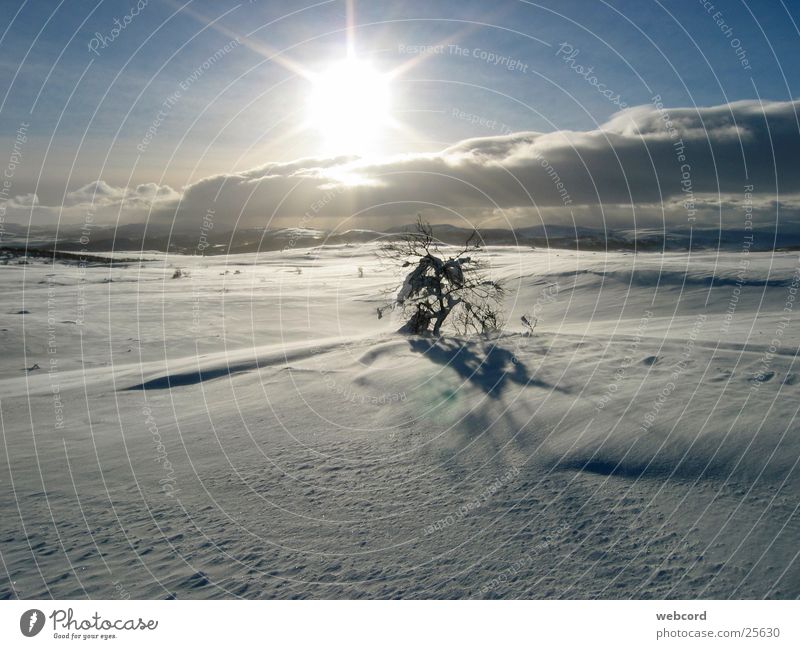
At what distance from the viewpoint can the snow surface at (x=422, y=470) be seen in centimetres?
395

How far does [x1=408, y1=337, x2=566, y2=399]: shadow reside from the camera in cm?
778

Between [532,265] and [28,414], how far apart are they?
2358 centimetres

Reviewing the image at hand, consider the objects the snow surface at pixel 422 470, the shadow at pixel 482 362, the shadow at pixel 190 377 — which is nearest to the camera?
the snow surface at pixel 422 470

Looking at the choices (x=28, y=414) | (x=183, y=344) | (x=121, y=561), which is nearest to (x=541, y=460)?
(x=121, y=561)

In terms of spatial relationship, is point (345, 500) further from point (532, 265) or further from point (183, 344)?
point (532, 265)

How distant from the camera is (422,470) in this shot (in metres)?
5.58
